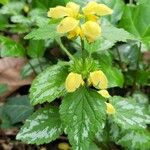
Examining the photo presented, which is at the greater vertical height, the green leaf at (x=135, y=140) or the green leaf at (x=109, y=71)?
the green leaf at (x=109, y=71)

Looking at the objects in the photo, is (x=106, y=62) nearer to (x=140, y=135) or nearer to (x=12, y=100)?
(x=140, y=135)

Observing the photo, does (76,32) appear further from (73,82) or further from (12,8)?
(12,8)

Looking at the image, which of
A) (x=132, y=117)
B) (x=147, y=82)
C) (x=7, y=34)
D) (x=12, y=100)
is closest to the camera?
(x=132, y=117)

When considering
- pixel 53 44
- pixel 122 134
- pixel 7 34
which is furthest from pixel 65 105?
pixel 7 34

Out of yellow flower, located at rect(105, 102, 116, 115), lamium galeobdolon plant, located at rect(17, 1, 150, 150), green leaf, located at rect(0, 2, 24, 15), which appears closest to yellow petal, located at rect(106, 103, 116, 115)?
yellow flower, located at rect(105, 102, 116, 115)

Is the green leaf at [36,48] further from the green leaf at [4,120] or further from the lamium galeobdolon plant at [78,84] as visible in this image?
the lamium galeobdolon plant at [78,84]

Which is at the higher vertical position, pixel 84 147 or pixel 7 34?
pixel 84 147

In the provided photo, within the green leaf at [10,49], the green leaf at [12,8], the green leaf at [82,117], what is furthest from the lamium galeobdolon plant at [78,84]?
the green leaf at [12,8]
